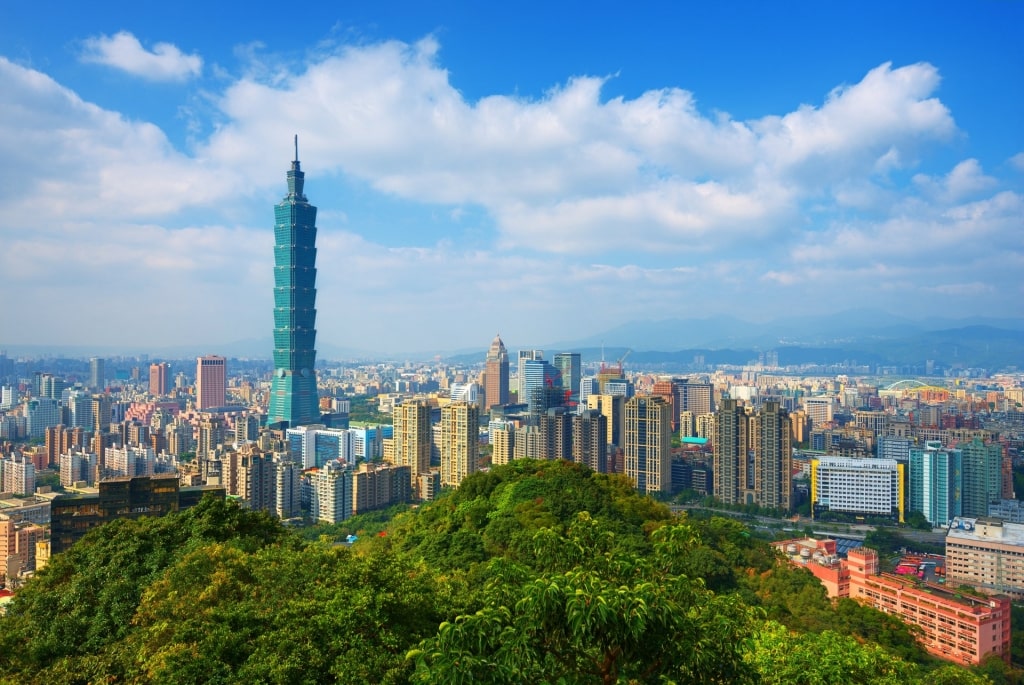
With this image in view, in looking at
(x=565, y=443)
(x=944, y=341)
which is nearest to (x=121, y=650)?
(x=565, y=443)

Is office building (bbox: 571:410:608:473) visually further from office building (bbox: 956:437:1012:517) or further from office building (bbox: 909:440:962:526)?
office building (bbox: 956:437:1012:517)

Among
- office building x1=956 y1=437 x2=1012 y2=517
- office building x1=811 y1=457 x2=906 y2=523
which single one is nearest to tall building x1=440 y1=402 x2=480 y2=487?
office building x1=811 y1=457 x2=906 y2=523

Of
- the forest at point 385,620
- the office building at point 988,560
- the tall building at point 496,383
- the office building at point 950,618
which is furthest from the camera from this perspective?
the tall building at point 496,383

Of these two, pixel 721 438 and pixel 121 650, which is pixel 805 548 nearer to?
pixel 721 438

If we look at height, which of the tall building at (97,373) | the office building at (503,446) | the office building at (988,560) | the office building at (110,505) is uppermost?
the tall building at (97,373)

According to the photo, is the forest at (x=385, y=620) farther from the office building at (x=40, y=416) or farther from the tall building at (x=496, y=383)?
the tall building at (x=496, y=383)

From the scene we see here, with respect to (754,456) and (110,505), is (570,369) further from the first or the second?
(110,505)

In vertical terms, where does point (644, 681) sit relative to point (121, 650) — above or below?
above

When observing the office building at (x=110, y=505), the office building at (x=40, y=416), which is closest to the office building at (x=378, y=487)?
the office building at (x=110, y=505)
